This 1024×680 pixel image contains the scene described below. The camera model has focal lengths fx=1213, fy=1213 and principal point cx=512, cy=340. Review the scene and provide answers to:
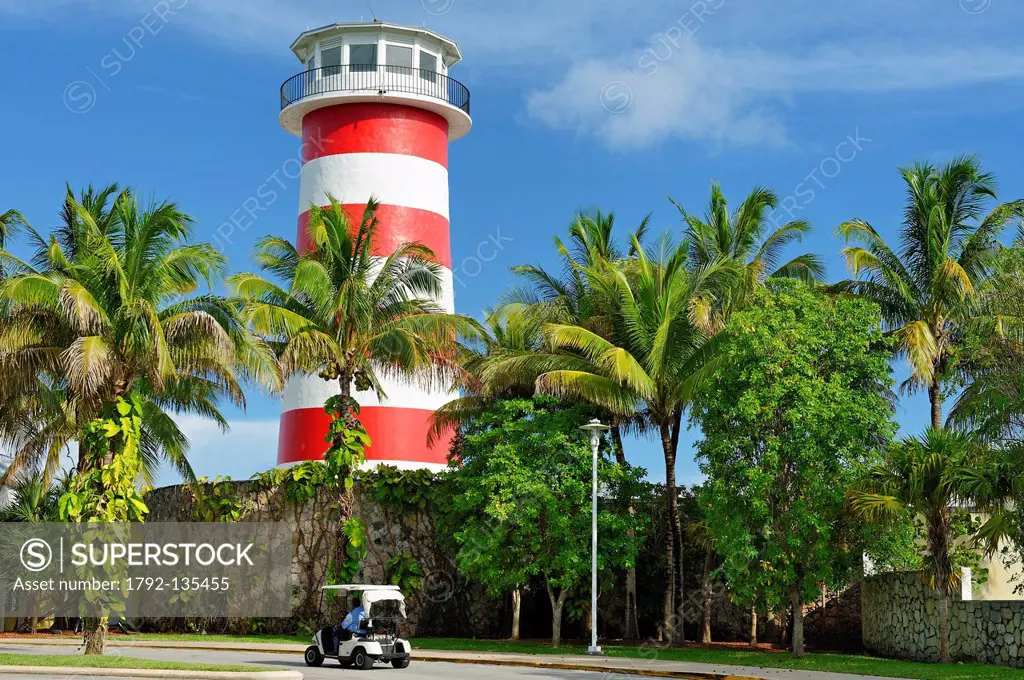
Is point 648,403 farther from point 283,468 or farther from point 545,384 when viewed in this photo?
point 283,468

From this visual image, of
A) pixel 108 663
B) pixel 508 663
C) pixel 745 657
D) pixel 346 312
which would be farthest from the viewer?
pixel 346 312

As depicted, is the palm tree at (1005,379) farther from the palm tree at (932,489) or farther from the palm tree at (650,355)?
the palm tree at (650,355)

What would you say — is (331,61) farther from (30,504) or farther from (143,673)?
(143,673)

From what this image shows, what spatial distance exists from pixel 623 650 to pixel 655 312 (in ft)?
26.6

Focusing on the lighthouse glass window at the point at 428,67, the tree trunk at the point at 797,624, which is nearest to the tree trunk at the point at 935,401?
the tree trunk at the point at 797,624

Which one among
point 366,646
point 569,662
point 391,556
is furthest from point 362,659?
point 391,556

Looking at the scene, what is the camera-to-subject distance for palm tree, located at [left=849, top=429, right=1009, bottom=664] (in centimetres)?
2292

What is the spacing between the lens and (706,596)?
3209 centimetres

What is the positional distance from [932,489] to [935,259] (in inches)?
405

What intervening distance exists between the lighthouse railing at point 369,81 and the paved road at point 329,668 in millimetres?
18011

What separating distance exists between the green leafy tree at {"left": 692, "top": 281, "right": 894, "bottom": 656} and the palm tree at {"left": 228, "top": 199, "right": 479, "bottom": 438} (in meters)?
7.14

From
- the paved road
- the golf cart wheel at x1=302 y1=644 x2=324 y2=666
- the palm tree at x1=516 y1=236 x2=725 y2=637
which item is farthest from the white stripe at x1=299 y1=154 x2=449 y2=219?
the golf cart wheel at x1=302 y1=644 x2=324 y2=666

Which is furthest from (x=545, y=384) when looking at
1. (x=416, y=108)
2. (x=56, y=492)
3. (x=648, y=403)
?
(x=56, y=492)

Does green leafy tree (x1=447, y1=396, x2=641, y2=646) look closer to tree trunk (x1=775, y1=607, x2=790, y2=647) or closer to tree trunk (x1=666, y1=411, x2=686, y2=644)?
tree trunk (x1=666, y1=411, x2=686, y2=644)
